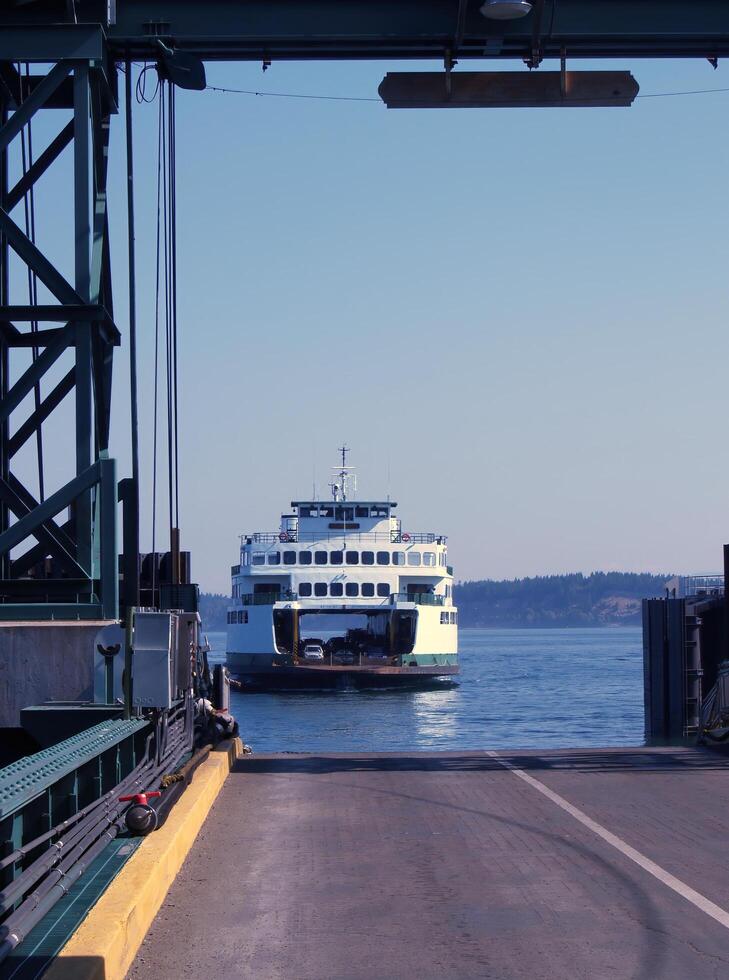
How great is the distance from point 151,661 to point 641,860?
12.5 ft

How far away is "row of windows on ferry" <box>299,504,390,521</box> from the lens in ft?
221

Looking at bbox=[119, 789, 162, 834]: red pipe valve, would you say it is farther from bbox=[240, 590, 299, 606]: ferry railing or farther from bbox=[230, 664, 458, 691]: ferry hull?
bbox=[240, 590, 299, 606]: ferry railing

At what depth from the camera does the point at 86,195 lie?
12.5 m

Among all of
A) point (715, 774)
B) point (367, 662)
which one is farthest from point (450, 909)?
point (367, 662)

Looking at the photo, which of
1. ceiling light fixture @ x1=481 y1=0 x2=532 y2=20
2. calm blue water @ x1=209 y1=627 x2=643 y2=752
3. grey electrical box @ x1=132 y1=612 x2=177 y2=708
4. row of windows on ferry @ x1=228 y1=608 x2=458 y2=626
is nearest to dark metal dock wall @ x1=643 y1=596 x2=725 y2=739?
calm blue water @ x1=209 y1=627 x2=643 y2=752

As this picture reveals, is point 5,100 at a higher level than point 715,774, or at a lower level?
higher

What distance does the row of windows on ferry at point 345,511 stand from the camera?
67438 millimetres

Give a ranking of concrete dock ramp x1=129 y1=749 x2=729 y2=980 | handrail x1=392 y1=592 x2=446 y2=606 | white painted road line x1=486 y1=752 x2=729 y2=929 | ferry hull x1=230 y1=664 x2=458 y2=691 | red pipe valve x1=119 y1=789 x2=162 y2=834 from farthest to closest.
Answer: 1. handrail x1=392 y1=592 x2=446 y2=606
2. ferry hull x1=230 y1=664 x2=458 y2=691
3. red pipe valve x1=119 y1=789 x2=162 y2=834
4. white painted road line x1=486 y1=752 x2=729 y2=929
5. concrete dock ramp x1=129 y1=749 x2=729 y2=980

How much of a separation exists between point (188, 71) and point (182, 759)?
7523 mm

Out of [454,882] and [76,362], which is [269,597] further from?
[454,882]

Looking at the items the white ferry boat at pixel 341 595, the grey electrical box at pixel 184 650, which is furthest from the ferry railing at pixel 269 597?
the grey electrical box at pixel 184 650

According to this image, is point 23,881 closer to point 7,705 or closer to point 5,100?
point 7,705

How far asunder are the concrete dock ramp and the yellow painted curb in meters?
0.13

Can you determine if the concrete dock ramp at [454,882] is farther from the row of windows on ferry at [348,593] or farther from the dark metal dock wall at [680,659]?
the row of windows on ferry at [348,593]
